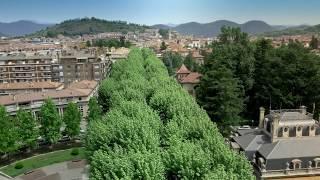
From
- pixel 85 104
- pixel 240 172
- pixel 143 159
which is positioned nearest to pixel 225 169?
pixel 240 172

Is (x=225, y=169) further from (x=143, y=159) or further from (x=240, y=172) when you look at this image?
(x=143, y=159)

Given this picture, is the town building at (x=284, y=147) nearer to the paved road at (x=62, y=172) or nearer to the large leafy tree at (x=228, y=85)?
the large leafy tree at (x=228, y=85)

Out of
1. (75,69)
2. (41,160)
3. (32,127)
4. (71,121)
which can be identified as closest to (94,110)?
(71,121)

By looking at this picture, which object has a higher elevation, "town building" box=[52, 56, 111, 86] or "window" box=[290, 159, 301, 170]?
"town building" box=[52, 56, 111, 86]

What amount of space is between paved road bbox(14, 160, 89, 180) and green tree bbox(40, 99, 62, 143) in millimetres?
4799

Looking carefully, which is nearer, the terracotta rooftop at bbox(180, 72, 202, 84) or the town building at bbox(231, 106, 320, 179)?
the town building at bbox(231, 106, 320, 179)

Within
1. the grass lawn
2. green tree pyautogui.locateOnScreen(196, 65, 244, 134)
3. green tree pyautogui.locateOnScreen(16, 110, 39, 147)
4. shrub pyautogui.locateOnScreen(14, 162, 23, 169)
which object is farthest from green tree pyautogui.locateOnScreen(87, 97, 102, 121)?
green tree pyautogui.locateOnScreen(196, 65, 244, 134)

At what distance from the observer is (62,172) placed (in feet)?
147

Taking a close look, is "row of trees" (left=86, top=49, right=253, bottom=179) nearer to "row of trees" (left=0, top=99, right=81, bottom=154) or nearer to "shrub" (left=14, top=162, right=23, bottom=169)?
"row of trees" (left=0, top=99, right=81, bottom=154)

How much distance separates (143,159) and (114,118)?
32.4 feet

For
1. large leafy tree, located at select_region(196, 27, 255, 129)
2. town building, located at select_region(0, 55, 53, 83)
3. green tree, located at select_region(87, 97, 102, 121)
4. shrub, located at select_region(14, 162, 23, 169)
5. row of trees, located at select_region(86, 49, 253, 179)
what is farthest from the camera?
town building, located at select_region(0, 55, 53, 83)

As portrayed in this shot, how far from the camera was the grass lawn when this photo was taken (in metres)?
45.1

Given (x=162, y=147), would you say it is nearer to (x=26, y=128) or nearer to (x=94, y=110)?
(x=26, y=128)

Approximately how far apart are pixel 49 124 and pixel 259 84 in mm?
31754
